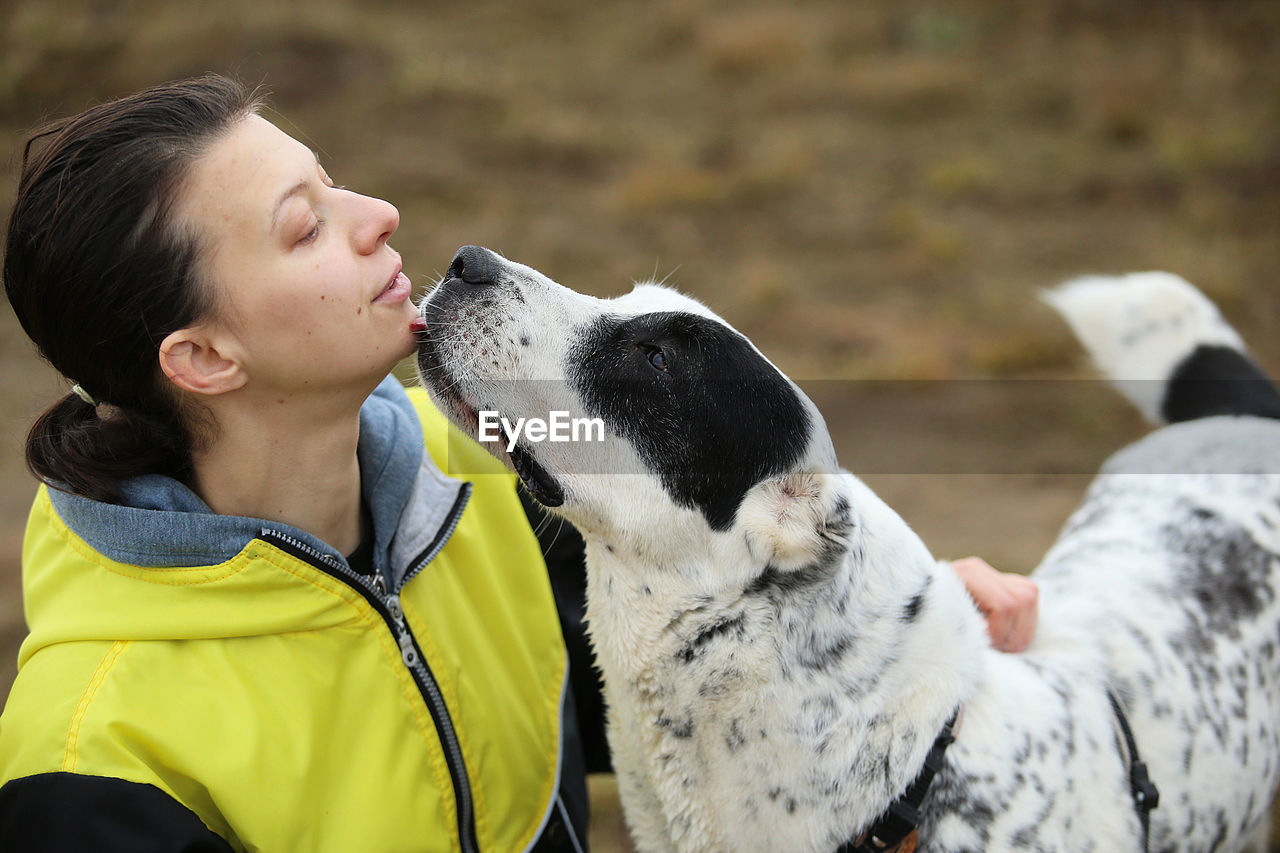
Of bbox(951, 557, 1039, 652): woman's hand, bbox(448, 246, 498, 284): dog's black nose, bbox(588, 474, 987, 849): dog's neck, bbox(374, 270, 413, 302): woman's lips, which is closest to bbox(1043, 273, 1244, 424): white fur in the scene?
bbox(951, 557, 1039, 652): woman's hand

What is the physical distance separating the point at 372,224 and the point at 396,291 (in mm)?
122

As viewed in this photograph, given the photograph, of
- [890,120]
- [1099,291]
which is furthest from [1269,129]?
[1099,291]

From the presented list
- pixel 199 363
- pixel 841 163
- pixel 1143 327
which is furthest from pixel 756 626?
pixel 841 163

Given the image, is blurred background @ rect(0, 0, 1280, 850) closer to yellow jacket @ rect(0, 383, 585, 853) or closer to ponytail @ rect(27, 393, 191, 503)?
ponytail @ rect(27, 393, 191, 503)

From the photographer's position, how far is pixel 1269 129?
6852 millimetres

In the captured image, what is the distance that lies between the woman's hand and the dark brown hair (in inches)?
62.8

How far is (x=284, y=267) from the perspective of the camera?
1670 millimetres

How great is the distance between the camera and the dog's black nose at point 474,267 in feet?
6.28

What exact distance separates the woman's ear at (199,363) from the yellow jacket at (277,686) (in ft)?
0.65

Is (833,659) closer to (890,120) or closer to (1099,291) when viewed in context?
(1099,291)

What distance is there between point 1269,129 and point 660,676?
6929 mm

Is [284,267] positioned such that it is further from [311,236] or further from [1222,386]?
[1222,386]

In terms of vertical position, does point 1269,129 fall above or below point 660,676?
above

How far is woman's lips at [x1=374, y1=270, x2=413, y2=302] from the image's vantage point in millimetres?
1784
